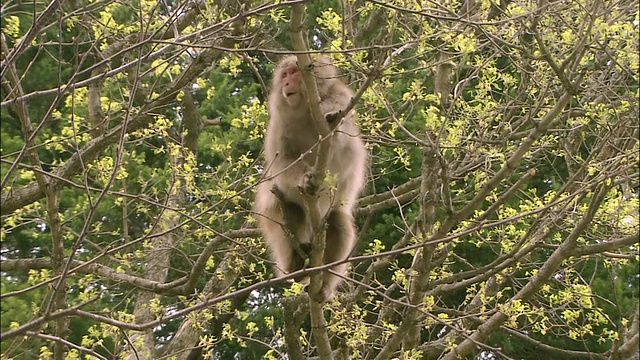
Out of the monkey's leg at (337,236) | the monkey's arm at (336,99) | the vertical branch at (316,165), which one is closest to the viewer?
the vertical branch at (316,165)

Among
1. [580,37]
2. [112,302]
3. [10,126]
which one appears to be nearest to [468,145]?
[580,37]

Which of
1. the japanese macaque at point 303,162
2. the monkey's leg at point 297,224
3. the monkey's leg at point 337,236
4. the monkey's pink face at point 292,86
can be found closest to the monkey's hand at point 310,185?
the japanese macaque at point 303,162

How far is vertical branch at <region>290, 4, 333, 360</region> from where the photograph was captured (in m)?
4.10

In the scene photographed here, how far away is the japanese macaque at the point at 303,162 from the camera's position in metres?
5.48

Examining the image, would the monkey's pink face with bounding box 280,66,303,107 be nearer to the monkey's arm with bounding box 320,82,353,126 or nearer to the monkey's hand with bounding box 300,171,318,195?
the monkey's arm with bounding box 320,82,353,126

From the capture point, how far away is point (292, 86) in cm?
544

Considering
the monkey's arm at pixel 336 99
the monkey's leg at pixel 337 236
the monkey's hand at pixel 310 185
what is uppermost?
the monkey's arm at pixel 336 99

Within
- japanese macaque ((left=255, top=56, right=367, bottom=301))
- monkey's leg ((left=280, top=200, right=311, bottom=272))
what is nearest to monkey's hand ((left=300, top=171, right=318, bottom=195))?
japanese macaque ((left=255, top=56, right=367, bottom=301))

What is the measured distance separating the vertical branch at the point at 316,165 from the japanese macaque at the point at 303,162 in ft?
0.71

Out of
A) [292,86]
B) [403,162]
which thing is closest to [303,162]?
[292,86]

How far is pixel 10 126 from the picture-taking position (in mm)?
14570

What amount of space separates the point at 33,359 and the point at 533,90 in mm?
5013

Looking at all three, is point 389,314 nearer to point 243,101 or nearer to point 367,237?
point 367,237

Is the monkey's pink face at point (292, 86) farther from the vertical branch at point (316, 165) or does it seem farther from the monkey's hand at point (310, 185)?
the vertical branch at point (316, 165)
